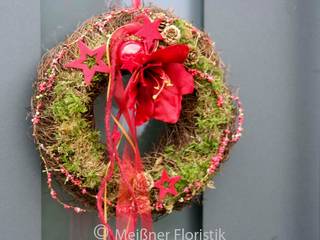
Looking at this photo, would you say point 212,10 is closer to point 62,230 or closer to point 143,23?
point 143,23

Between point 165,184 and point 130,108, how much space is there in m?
0.27

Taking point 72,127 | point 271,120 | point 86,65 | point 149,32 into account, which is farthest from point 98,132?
point 271,120

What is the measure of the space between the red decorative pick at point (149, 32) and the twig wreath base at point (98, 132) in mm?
50

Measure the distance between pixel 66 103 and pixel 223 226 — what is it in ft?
2.73

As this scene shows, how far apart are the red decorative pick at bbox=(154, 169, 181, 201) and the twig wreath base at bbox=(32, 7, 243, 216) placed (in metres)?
0.01

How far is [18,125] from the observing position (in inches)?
72.1

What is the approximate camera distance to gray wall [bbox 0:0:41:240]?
5.94 feet

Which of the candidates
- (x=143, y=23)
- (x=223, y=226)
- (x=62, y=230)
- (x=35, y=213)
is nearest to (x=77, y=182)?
(x=35, y=213)

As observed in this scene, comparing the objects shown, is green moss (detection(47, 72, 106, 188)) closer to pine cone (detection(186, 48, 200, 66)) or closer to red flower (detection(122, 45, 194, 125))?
red flower (detection(122, 45, 194, 125))

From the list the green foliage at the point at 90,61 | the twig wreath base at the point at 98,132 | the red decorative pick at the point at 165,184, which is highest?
the green foliage at the point at 90,61

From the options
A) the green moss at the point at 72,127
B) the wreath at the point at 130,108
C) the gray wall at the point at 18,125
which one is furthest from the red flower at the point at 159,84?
the gray wall at the point at 18,125

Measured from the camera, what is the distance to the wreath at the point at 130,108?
1.72m

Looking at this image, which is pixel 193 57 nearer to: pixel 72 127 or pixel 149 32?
pixel 149 32

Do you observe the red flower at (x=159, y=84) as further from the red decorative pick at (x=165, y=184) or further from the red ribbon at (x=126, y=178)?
the red decorative pick at (x=165, y=184)
